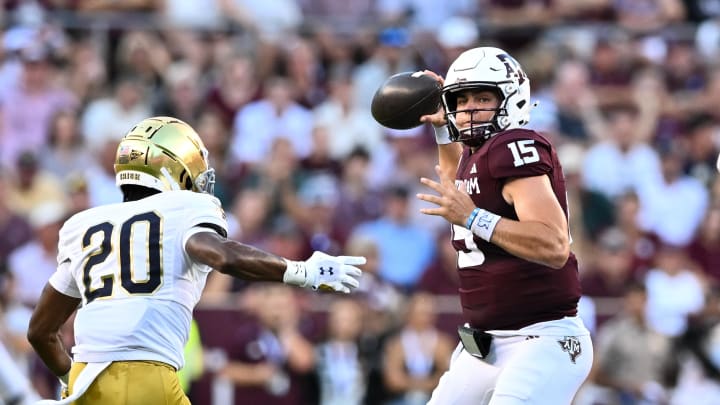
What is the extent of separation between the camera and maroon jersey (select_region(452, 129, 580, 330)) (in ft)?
18.2

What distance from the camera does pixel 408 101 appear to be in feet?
20.4

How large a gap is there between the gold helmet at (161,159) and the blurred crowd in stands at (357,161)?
4.24 meters

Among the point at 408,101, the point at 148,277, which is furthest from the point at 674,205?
the point at 148,277

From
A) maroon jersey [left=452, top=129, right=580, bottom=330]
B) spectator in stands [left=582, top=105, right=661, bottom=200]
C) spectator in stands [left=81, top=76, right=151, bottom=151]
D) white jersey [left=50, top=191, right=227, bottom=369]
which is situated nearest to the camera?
white jersey [left=50, top=191, right=227, bottom=369]

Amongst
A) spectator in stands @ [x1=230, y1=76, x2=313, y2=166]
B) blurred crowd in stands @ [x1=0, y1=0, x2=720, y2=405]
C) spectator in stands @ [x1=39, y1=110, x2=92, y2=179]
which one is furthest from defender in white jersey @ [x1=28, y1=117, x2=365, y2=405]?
spectator in stands @ [x1=230, y1=76, x2=313, y2=166]

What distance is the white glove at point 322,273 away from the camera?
5074 mm

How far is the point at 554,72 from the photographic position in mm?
13461

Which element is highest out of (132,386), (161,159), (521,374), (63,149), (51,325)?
(63,149)

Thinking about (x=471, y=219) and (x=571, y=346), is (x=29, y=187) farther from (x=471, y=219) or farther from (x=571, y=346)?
(x=571, y=346)

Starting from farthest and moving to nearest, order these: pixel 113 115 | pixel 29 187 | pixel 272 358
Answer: pixel 113 115
pixel 29 187
pixel 272 358

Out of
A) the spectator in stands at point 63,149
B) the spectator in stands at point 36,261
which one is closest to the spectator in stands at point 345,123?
the spectator in stands at point 63,149

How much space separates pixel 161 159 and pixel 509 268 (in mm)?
1530

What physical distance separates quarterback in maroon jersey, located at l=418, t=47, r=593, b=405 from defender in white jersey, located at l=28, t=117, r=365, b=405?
2.26ft

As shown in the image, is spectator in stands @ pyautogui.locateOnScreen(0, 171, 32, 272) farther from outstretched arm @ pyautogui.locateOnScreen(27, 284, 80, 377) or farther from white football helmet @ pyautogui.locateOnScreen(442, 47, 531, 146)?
white football helmet @ pyautogui.locateOnScreen(442, 47, 531, 146)
